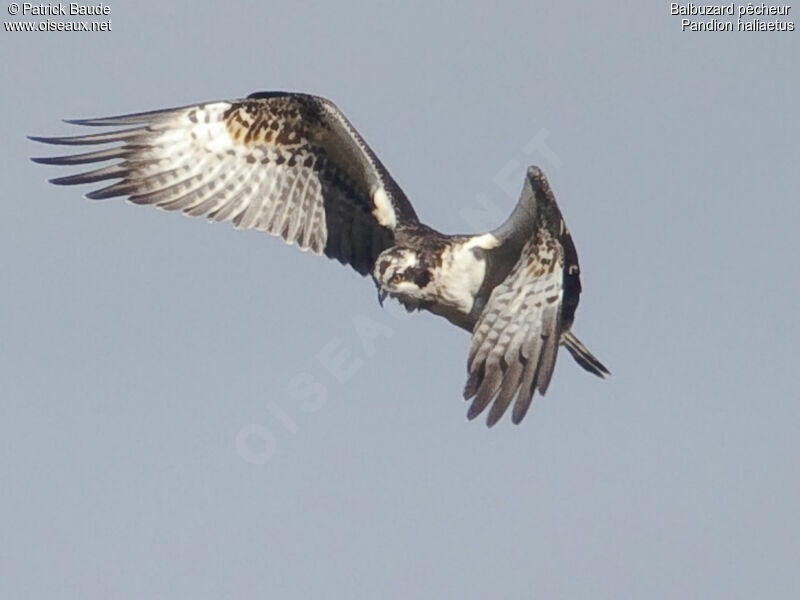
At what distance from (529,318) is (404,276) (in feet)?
4.49

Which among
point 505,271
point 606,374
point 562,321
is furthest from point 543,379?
point 606,374

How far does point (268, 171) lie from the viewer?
13.9m

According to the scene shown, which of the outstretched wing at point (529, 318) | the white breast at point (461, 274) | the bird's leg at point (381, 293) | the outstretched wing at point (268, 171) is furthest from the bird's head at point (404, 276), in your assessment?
the outstretched wing at point (529, 318)

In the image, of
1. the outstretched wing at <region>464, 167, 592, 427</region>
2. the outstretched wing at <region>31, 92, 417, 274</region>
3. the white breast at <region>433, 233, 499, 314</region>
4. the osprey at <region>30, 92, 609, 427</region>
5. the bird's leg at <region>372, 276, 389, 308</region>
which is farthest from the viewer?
the outstretched wing at <region>31, 92, 417, 274</region>

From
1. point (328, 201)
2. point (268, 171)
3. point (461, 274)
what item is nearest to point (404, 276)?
point (461, 274)

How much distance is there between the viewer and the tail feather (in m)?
14.3

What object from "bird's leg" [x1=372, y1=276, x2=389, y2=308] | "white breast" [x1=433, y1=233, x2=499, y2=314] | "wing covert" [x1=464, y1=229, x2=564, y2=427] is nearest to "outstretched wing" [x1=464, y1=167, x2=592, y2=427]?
"wing covert" [x1=464, y1=229, x2=564, y2=427]

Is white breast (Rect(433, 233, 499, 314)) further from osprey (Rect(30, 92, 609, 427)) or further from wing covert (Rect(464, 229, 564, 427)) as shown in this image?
wing covert (Rect(464, 229, 564, 427))

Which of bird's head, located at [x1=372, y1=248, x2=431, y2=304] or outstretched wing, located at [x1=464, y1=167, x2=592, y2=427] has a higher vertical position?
bird's head, located at [x1=372, y1=248, x2=431, y2=304]

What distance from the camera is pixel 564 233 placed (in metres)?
11.4

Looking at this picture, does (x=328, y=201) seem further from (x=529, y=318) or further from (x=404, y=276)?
(x=529, y=318)

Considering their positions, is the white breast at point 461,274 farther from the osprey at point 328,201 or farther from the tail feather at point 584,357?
the tail feather at point 584,357

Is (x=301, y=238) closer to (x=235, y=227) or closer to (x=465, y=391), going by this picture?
(x=235, y=227)

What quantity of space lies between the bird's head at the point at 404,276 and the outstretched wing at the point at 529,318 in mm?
964
